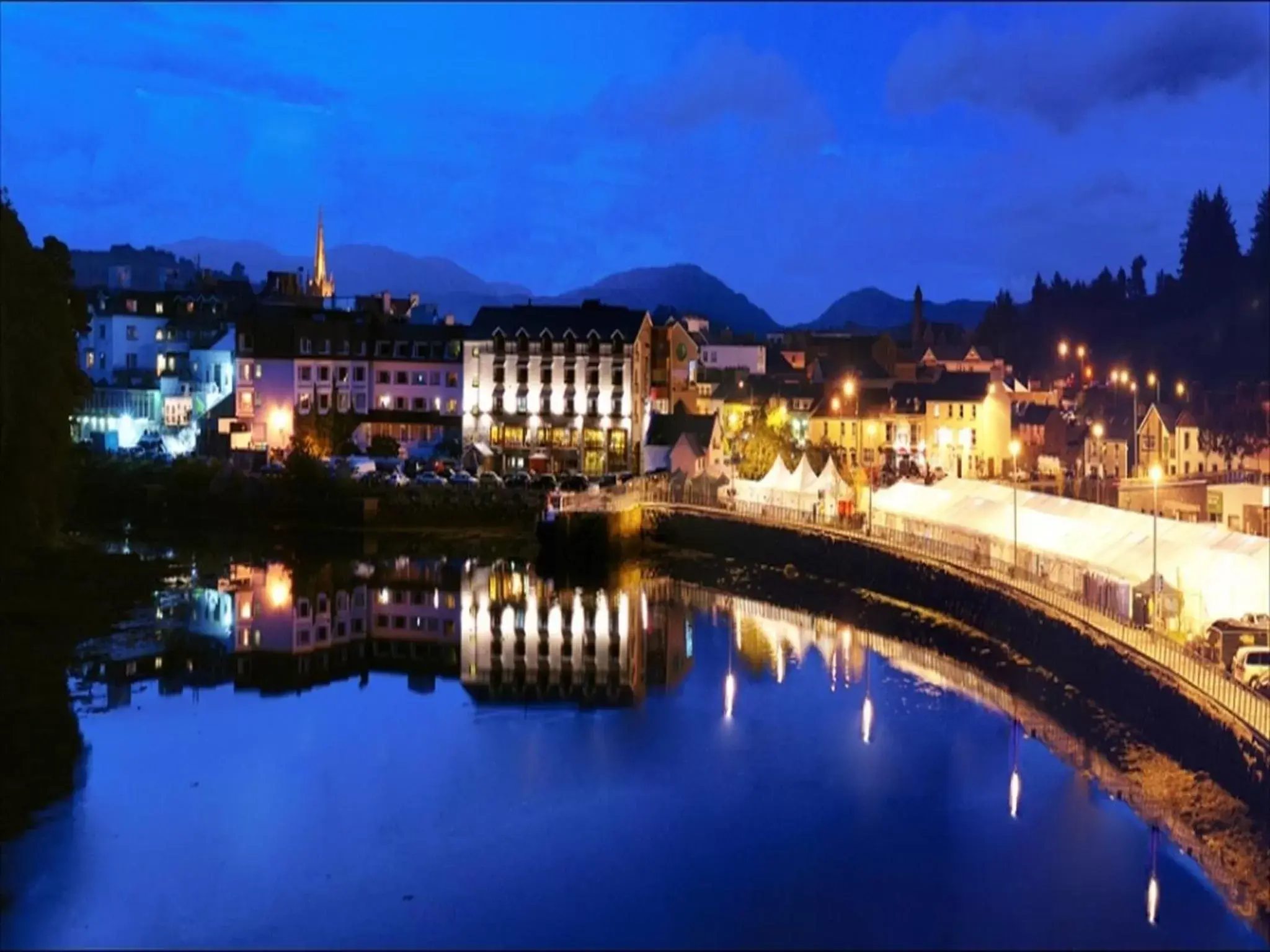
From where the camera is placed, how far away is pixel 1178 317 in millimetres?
139500

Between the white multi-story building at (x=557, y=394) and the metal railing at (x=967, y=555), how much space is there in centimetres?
1067

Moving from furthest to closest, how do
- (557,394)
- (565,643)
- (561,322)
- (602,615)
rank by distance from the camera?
(561,322) < (557,394) < (602,615) < (565,643)

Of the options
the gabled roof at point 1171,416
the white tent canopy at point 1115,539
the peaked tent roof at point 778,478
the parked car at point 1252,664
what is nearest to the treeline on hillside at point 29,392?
the white tent canopy at point 1115,539

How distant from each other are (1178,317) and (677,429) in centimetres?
7415

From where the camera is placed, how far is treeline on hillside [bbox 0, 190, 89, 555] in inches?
1829

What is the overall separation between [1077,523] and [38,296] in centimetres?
3659

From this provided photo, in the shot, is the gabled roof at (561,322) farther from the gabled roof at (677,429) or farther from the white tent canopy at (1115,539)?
the white tent canopy at (1115,539)

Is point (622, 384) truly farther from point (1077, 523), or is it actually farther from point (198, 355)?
point (1077, 523)

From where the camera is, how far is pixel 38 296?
49.8 meters

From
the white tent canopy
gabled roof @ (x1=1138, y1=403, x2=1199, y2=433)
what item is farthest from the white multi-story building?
gabled roof @ (x1=1138, y1=403, x2=1199, y2=433)

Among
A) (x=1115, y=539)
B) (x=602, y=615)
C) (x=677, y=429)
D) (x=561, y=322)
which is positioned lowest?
(x=602, y=615)

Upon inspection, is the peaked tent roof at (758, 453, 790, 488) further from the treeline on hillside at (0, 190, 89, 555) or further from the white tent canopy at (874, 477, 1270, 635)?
the treeline on hillside at (0, 190, 89, 555)

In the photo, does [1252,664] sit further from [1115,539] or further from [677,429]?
A: [677,429]

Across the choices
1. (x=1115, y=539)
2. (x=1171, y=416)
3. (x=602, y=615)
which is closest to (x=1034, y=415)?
(x=1171, y=416)
